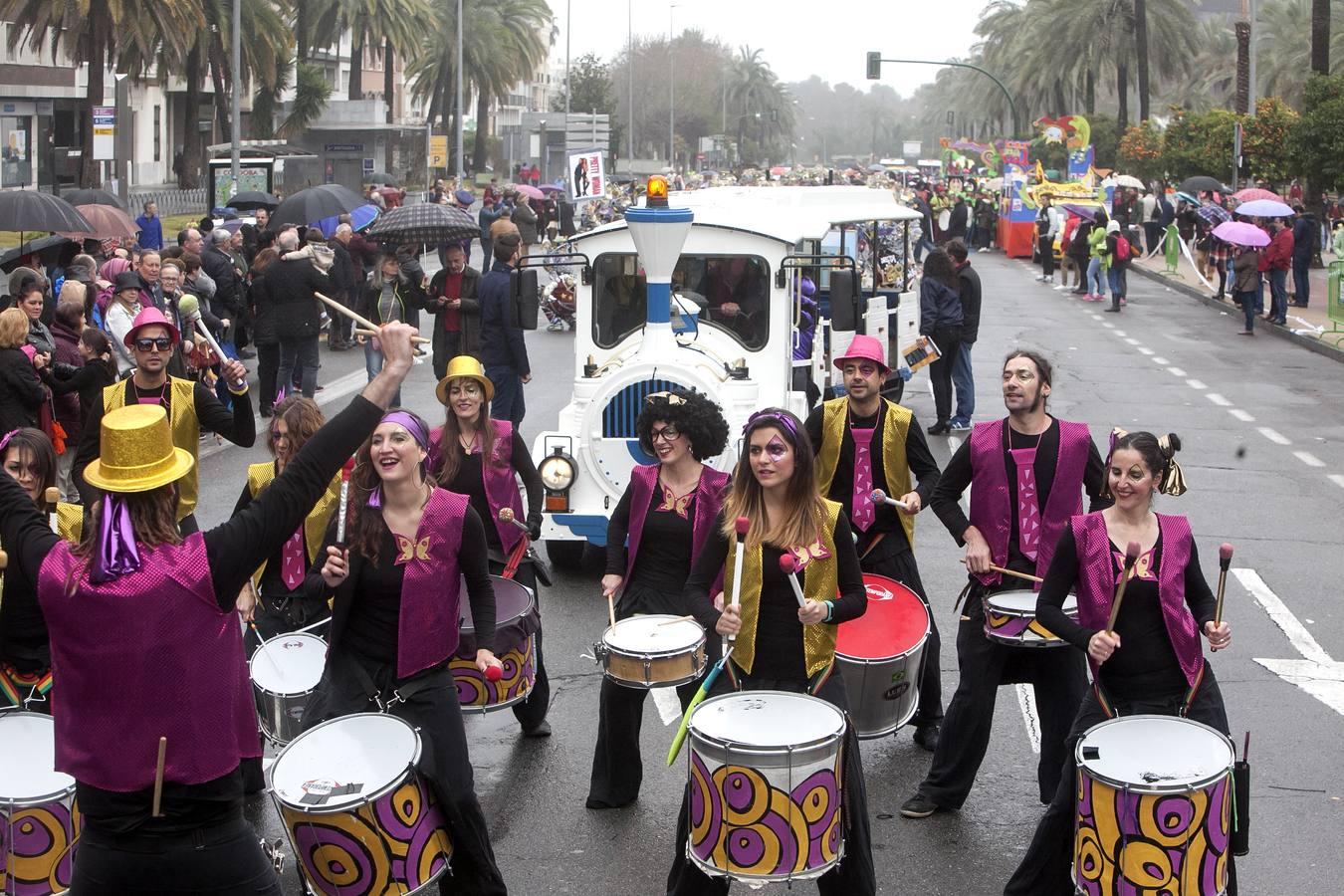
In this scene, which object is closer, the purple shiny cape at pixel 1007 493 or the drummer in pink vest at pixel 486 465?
the purple shiny cape at pixel 1007 493

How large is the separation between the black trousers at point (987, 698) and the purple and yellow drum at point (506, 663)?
1772mm

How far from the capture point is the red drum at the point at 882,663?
261 inches

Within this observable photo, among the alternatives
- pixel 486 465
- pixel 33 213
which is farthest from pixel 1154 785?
pixel 33 213

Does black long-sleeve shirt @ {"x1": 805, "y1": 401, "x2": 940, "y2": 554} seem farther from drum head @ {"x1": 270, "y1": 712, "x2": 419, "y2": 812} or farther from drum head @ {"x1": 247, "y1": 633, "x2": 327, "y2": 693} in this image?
drum head @ {"x1": 270, "y1": 712, "x2": 419, "y2": 812}

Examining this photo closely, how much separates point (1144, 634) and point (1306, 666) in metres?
4.23

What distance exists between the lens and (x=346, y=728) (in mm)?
5293

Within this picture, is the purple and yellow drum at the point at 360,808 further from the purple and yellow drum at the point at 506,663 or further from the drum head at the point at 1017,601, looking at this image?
the drum head at the point at 1017,601

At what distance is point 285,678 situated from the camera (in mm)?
6465

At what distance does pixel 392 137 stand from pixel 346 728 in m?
74.6

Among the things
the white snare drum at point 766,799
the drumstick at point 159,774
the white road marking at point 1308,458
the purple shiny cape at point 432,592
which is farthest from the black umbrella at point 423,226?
the drumstick at point 159,774

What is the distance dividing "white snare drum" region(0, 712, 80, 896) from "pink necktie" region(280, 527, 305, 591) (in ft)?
6.54

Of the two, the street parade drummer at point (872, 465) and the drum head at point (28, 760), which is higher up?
the street parade drummer at point (872, 465)

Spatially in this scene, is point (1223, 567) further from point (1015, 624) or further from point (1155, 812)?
point (1015, 624)

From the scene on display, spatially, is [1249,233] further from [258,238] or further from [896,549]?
[896,549]
